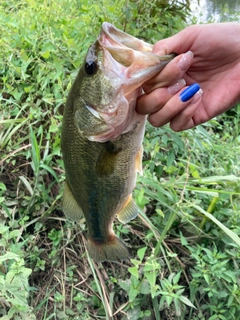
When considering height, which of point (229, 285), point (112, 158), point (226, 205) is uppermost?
point (112, 158)

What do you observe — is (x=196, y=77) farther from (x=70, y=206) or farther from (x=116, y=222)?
(x=116, y=222)

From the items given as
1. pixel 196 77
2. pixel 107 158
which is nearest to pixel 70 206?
pixel 107 158

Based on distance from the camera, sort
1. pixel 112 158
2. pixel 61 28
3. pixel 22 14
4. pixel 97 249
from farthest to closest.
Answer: pixel 22 14 < pixel 61 28 < pixel 97 249 < pixel 112 158

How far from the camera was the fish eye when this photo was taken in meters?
1.28

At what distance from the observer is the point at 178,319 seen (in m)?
1.91

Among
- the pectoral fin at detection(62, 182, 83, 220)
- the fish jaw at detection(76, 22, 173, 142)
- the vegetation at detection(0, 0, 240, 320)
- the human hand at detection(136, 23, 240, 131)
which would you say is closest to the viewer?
the fish jaw at detection(76, 22, 173, 142)

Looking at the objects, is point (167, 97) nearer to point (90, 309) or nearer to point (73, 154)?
point (73, 154)

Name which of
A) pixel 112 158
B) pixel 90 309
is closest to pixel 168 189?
pixel 112 158

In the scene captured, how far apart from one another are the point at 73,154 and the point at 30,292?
109 centimetres

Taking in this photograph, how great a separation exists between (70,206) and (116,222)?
21.6 inches

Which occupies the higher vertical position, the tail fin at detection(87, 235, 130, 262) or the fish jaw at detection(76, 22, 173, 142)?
the fish jaw at detection(76, 22, 173, 142)

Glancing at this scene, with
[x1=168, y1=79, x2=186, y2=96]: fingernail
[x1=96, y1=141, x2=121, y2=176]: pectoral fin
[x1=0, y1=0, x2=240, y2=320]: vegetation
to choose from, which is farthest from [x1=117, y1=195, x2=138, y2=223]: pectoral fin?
[x1=168, y1=79, x2=186, y2=96]: fingernail

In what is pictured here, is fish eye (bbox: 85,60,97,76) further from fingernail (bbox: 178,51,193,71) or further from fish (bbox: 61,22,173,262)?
fingernail (bbox: 178,51,193,71)

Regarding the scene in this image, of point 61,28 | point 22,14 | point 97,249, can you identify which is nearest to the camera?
point 97,249
